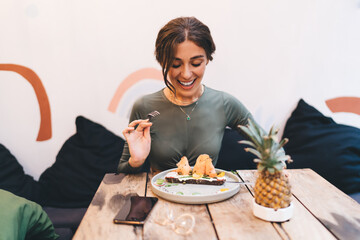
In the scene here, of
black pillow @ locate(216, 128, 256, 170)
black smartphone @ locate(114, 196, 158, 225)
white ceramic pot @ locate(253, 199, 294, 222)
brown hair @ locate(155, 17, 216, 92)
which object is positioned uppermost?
brown hair @ locate(155, 17, 216, 92)

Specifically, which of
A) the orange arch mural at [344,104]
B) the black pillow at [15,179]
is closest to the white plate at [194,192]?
the black pillow at [15,179]

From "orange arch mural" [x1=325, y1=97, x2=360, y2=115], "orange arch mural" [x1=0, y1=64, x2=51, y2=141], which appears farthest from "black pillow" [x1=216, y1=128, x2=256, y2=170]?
"orange arch mural" [x1=0, y1=64, x2=51, y2=141]

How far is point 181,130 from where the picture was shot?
1.74 metres

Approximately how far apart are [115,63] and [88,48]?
0.23 m

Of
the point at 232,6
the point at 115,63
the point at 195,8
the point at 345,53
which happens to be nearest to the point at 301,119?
the point at 345,53

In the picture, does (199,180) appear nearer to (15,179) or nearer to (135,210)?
(135,210)

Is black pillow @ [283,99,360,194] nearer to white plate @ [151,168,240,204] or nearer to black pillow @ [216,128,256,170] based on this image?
black pillow @ [216,128,256,170]

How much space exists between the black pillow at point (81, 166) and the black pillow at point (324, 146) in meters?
1.34

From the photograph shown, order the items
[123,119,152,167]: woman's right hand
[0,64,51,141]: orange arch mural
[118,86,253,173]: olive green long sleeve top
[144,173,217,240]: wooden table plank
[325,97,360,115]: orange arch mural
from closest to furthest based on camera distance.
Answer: [144,173,217,240]: wooden table plank, [123,119,152,167]: woman's right hand, [118,86,253,173]: olive green long sleeve top, [0,64,51,141]: orange arch mural, [325,97,360,115]: orange arch mural

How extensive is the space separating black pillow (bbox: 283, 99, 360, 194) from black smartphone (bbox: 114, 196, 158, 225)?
1404 millimetres

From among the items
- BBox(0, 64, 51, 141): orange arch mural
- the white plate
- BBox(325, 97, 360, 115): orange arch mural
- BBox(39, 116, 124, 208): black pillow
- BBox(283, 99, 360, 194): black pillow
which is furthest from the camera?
BBox(325, 97, 360, 115): orange arch mural

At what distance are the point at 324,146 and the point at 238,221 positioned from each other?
1.47 m

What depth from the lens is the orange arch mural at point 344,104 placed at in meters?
2.67

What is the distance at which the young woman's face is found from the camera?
1577 millimetres
